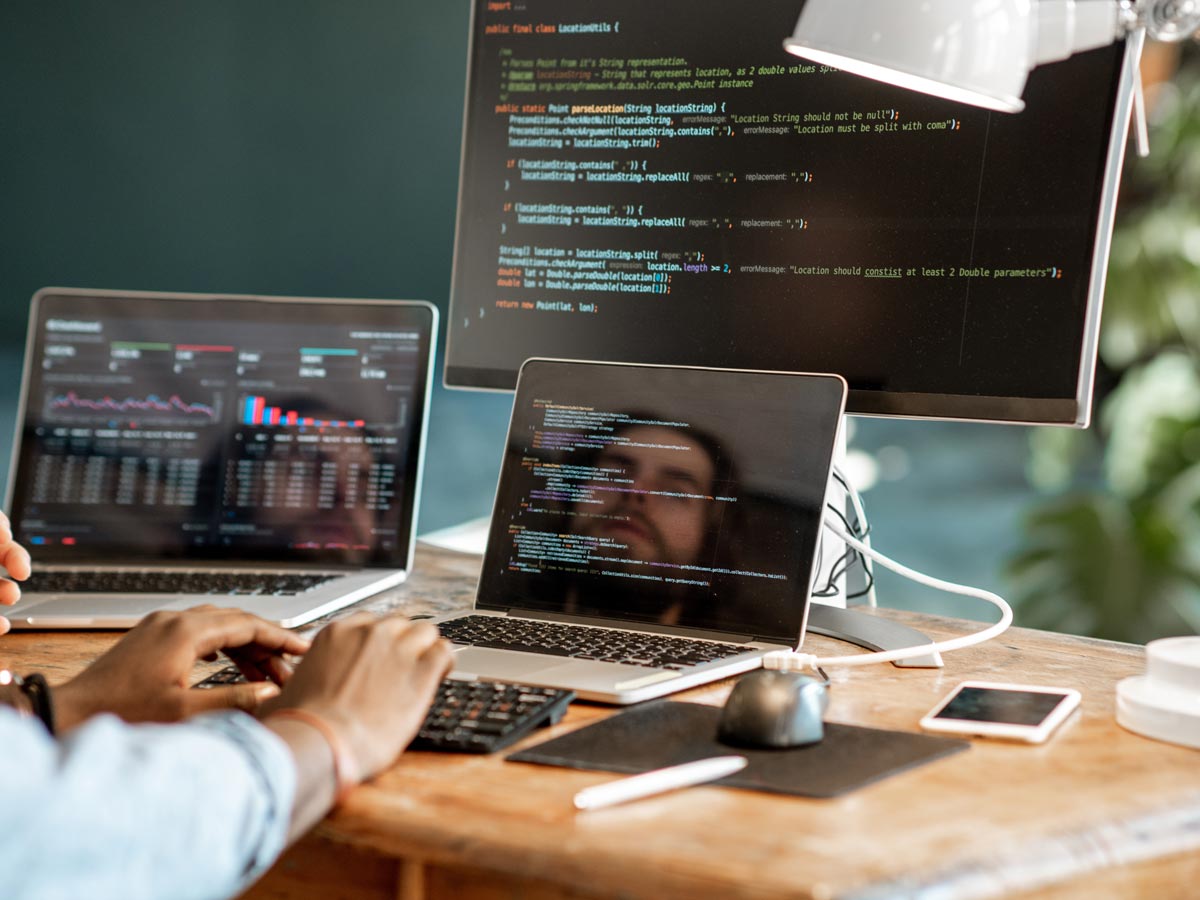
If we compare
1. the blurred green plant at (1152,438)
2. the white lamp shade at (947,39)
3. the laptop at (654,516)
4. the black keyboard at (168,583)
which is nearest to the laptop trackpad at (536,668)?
the laptop at (654,516)

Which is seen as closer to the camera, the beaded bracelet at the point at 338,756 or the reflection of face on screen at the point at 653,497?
the beaded bracelet at the point at 338,756

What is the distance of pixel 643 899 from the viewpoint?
564 millimetres

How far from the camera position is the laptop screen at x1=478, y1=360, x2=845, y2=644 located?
41.3 inches

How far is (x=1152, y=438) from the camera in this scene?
8.53 feet

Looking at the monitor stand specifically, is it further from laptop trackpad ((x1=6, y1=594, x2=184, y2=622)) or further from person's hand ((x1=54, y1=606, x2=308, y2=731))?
laptop trackpad ((x1=6, y1=594, x2=184, y2=622))

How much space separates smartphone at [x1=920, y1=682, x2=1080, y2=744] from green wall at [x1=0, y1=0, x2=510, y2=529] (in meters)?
1.49

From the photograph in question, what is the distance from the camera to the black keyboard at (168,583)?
1.21 meters

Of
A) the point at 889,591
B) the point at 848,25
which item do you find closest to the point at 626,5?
the point at 848,25

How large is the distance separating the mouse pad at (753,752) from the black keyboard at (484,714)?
2cm

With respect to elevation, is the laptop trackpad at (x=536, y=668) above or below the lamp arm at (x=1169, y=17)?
below

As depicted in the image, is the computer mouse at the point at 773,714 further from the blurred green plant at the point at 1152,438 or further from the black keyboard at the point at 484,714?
the blurred green plant at the point at 1152,438

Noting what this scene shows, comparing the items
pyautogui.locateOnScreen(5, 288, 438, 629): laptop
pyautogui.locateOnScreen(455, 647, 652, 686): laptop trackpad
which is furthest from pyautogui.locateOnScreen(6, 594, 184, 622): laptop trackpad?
pyautogui.locateOnScreen(455, 647, 652, 686): laptop trackpad

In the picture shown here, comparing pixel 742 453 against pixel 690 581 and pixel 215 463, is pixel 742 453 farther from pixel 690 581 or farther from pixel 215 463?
pixel 215 463

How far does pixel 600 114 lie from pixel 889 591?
2138mm
